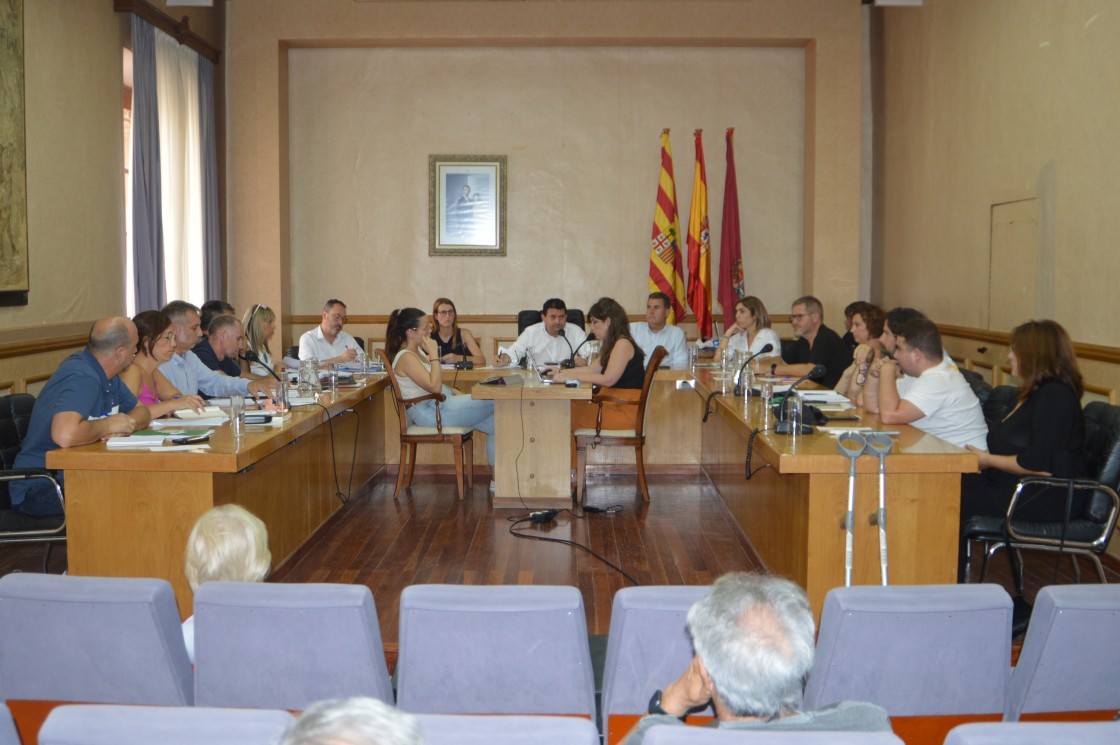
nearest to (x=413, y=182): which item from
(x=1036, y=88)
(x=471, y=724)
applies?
(x=1036, y=88)

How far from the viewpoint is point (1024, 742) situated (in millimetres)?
1354

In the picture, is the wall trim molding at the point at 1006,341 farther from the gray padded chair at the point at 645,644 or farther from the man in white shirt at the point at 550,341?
the gray padded chair at the point at 645,644

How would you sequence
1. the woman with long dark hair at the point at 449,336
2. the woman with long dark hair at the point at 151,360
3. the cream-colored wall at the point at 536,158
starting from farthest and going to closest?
the cream-colored wall at the point at 536,158
the woman with long dark hair at the point at 449,336
the woman with long dark hair at the point at 151,360

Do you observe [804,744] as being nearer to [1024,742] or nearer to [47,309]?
[1024,742]

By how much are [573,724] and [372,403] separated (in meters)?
5.50

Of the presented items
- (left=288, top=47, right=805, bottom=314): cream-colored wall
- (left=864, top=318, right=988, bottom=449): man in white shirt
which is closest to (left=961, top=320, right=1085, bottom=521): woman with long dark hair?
(left=864, top=318, right=988, bottom=449): man in white shirt

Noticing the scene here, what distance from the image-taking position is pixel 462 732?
55.4 inches

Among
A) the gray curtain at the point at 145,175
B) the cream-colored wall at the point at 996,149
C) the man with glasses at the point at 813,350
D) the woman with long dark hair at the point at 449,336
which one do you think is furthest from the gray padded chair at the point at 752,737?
the woman with long dark hair at the point at 449,336

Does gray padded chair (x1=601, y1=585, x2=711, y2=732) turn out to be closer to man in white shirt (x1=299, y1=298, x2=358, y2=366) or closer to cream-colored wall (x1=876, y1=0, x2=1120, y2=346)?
cream-colored wall (x1=876, y1=0, x2=1120, y2=346)

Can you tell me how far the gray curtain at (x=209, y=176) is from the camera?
812 cm

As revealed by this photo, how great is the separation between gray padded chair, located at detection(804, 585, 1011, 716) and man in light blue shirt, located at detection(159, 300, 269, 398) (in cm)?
366

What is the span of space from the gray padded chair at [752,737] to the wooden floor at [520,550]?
2489 mm

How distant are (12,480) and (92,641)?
213cm

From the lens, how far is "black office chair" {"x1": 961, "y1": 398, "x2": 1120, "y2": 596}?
3730mm
